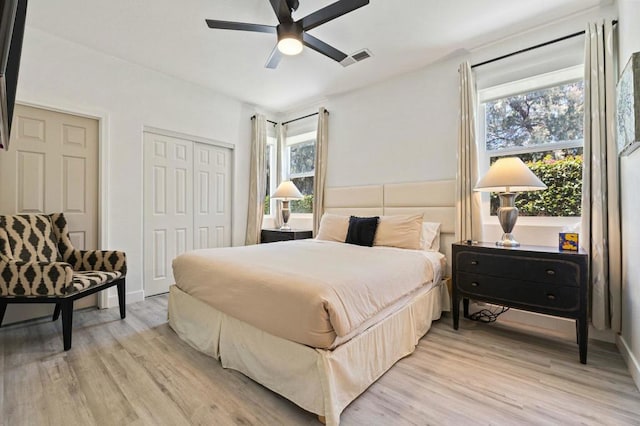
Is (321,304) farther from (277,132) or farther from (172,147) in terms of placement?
(277,132)

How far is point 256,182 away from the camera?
464 cm

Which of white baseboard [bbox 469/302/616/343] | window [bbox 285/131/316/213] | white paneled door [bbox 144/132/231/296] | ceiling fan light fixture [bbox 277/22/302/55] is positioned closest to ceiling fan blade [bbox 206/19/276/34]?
ceiling fan light fixture [bbox 277/22/302/55]

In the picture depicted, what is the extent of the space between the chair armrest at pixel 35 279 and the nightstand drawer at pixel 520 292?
3258mm

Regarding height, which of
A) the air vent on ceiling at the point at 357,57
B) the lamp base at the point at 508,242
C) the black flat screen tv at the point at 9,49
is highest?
the air vent on ceiling at the point at 357,57

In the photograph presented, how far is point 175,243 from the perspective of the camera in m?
3.93

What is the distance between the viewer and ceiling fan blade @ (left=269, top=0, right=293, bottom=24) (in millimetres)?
2082

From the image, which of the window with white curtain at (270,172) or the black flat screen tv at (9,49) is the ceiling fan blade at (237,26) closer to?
the black flat screen tv at (9,49)

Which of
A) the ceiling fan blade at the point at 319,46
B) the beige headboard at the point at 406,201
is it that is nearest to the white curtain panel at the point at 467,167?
the beige headboard at the point at 406,201

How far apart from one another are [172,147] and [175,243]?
129 cm

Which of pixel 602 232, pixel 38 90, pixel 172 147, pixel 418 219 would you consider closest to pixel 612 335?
pixel 602 232

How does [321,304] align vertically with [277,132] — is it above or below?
below

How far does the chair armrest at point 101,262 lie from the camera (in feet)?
9.25

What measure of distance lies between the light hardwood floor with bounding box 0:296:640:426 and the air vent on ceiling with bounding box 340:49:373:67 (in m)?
2.90

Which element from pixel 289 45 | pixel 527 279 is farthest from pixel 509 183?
pixel 289 45
